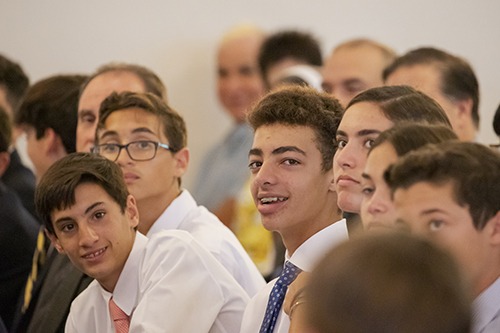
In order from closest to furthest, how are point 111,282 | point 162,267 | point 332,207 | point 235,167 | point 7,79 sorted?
1. point 332,207
2. point 162,267
3. point 111,282
4. point 235,167
5. point 7,79

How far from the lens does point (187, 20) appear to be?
4.55 meters

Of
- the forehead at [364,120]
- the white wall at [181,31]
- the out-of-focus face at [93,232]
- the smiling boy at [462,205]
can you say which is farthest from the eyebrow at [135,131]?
the white wall at [181,31]

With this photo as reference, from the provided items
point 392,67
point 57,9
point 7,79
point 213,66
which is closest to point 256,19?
point 213,66

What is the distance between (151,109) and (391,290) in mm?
1714

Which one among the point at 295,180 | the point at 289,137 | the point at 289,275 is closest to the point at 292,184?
the point at 295,180

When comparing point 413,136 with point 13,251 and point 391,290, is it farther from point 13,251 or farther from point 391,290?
point 13,251

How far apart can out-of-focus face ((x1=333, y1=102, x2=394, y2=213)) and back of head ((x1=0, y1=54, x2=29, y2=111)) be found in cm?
291

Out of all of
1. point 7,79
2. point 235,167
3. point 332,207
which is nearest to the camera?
point 332,207

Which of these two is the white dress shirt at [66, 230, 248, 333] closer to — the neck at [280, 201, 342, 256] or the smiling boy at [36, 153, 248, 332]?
the smiling boy at [36, 153, 248, 332]

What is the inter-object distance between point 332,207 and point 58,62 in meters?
3.22

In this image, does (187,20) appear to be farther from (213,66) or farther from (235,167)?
(235,167)

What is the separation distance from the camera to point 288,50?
12.8ft

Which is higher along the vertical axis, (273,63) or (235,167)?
(273,63)

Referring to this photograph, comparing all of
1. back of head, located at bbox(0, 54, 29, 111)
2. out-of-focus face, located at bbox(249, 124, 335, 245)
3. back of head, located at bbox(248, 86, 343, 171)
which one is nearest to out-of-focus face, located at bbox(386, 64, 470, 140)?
back of head, located at bbox(248, 86, 343, 171)
